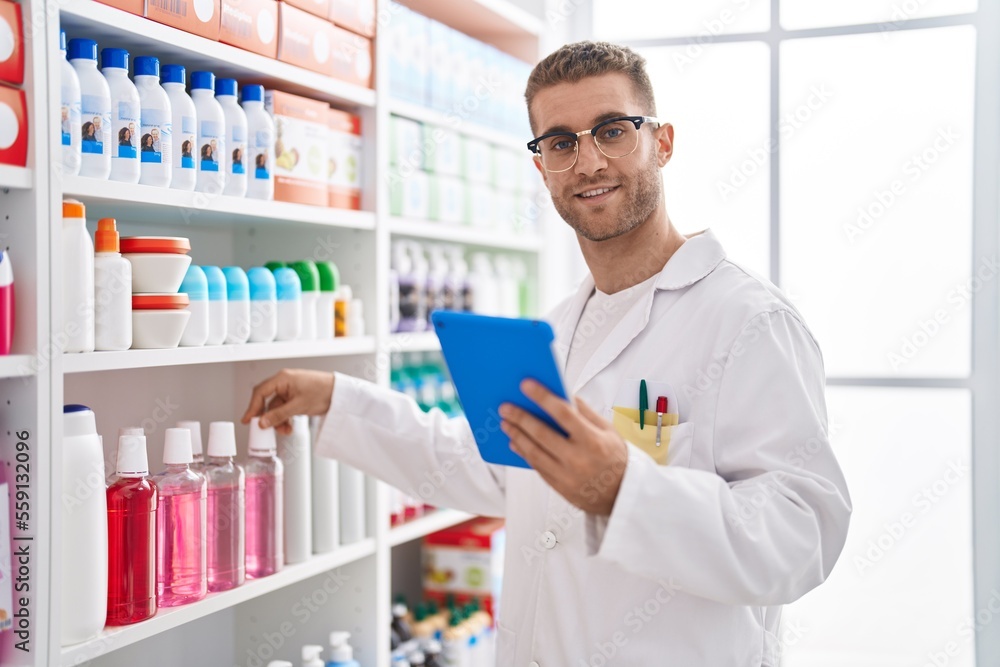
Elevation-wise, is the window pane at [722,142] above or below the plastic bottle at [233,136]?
above

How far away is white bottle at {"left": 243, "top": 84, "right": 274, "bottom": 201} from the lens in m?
1.68

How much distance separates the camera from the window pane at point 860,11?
260 cm

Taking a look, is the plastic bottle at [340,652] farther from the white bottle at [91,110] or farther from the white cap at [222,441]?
the white bottle at [91,110]

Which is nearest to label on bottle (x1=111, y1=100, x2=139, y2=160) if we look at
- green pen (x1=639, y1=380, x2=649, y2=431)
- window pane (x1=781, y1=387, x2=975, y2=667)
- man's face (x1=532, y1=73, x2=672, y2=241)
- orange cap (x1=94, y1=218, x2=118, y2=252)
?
orange cap (x1=94, y1=218, x2=118, y2=252)

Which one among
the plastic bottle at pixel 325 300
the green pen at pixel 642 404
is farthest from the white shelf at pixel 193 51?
the green pen at pixel 642 404

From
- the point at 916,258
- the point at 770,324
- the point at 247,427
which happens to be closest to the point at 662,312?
the point at 770,324

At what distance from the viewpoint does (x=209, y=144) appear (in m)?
1.57

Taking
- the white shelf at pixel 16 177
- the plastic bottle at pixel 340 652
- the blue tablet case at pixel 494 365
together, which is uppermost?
the white shelf at pixel 16 177

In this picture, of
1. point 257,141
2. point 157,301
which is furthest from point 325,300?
point 157,301

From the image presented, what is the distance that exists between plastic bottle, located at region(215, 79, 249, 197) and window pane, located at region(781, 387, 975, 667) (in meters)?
1.95

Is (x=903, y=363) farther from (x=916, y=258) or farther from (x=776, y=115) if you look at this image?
(x=776, y=115)

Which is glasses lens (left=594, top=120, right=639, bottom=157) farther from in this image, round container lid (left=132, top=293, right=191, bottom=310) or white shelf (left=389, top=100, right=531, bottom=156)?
round container lid (left=132, top=293, right=191, bottom=310)

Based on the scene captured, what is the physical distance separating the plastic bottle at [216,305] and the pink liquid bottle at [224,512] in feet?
0.53

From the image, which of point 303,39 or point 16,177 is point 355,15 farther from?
point 16,177
